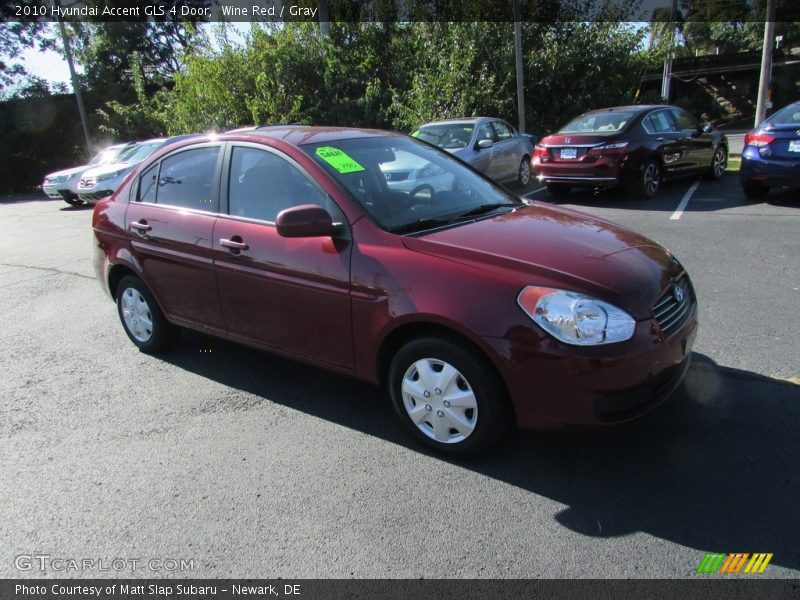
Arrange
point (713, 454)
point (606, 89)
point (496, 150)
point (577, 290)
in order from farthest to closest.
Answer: point (606, 89), point (496, 150), point (713, 454), point (577, 290)

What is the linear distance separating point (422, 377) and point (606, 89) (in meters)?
18.1

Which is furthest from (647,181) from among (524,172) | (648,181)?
(524,172)

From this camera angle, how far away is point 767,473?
2.93 metres

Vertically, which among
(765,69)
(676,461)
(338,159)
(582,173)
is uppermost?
(765,69)

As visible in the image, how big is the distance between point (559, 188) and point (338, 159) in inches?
330

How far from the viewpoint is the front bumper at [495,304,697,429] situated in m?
2.75

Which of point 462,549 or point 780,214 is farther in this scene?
point 780,214

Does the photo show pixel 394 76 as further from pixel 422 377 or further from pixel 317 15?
pixel 422 377

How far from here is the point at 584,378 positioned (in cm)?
274

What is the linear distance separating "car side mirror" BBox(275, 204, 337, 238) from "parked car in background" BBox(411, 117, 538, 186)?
7.84m

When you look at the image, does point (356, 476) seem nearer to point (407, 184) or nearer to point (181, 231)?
point (407, 184)

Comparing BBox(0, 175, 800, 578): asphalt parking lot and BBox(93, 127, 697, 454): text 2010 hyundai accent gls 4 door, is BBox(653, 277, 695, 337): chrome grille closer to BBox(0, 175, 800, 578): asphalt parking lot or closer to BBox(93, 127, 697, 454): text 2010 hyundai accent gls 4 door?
BBox(93, 127, 697, 454): text 2010 hyundai accent gls 4 door

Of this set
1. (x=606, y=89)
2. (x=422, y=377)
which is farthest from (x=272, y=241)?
(x=606, y=89)

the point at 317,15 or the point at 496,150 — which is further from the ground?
the point at 317,15
